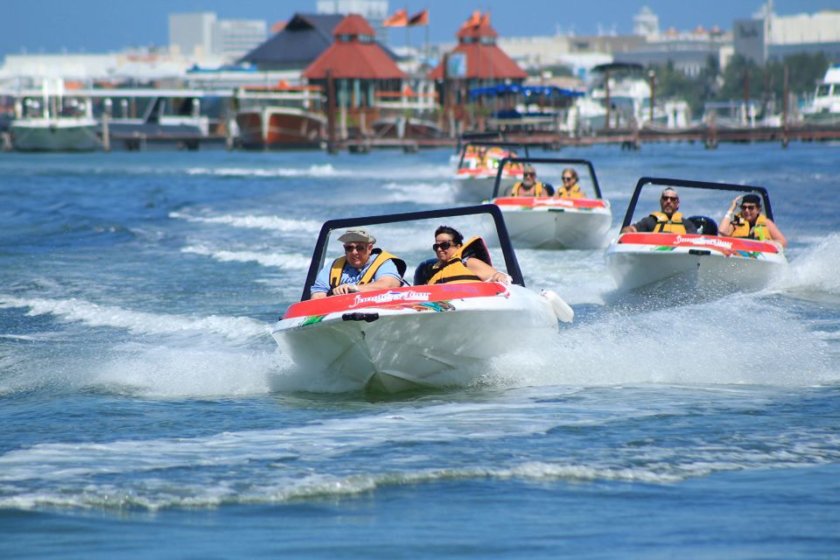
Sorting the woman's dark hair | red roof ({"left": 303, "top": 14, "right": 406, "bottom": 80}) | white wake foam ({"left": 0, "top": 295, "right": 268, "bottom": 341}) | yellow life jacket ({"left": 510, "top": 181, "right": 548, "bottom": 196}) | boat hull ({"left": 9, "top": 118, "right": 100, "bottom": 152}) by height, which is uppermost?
red roof ({"left": 303, "top": 14, "right": 406, "bottom": 80})

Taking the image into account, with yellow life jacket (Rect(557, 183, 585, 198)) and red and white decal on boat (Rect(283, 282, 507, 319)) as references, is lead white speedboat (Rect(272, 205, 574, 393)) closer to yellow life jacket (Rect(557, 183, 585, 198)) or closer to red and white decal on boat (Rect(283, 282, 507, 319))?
red and white decal on boat (Rect(283, 282, 507, 319))

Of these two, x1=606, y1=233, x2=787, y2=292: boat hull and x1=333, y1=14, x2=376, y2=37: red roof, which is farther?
x1=333, y1=14, x2=376, y2=37: red roof

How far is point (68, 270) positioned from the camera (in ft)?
80.1

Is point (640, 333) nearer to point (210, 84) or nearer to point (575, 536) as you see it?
point (575, 536)

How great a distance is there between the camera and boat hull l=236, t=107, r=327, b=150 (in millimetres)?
108688

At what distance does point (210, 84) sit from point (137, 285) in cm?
11493

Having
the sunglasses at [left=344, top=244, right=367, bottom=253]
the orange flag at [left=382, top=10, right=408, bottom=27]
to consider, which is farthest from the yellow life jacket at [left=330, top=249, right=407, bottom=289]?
the orange flag at [left=382, top=10, right=408, bottom=27]

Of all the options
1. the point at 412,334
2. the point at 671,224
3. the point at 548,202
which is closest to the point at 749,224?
the point at 671,224

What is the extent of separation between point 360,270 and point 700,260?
698 centimetres

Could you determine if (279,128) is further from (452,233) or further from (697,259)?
(452,233)

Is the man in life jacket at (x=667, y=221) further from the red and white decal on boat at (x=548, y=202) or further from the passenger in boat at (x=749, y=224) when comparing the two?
the red and white decal on boat at (x=548, y=202)

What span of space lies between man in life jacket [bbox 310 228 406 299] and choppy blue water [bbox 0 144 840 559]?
83cm

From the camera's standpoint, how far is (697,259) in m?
17.8

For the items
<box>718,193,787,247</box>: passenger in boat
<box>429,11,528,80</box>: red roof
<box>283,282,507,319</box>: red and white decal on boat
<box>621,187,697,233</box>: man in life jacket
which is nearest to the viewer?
<box>283,282,507,319</box>: red and white decal on boat
